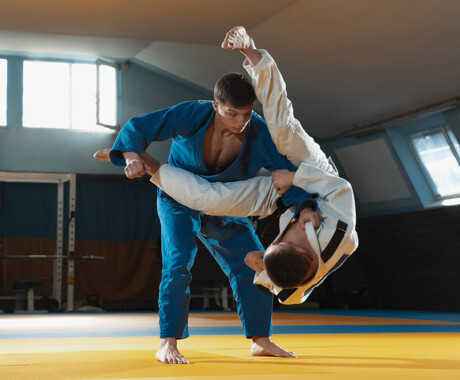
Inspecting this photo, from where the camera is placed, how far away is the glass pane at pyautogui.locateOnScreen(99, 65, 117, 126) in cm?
1055

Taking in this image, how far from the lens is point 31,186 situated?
10.6 meters

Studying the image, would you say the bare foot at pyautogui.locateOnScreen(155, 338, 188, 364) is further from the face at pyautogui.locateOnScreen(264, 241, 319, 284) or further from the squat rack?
the squat rack

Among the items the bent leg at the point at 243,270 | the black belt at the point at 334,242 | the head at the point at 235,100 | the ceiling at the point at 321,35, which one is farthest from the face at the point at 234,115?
the ceiling at the point at 321,35

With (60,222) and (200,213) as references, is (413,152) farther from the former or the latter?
(200,213)

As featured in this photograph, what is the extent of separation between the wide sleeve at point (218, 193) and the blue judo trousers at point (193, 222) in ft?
0.33

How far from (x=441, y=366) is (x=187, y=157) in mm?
1277

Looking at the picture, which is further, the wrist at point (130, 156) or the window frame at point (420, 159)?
the window frame at point (420, 159)

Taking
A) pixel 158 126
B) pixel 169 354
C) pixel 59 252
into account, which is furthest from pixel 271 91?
pixel 59 252

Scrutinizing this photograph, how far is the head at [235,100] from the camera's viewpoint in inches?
98.6

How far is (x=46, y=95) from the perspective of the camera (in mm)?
10328

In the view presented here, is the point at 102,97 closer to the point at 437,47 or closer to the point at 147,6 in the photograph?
the point at 147,6

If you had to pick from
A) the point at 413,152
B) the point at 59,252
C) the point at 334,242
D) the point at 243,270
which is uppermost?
the point at 413,152

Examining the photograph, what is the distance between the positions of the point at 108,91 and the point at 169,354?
853 centimetres

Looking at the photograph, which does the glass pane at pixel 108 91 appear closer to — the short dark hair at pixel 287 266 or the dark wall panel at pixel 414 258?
the dark wall panel at pixel 414 258
